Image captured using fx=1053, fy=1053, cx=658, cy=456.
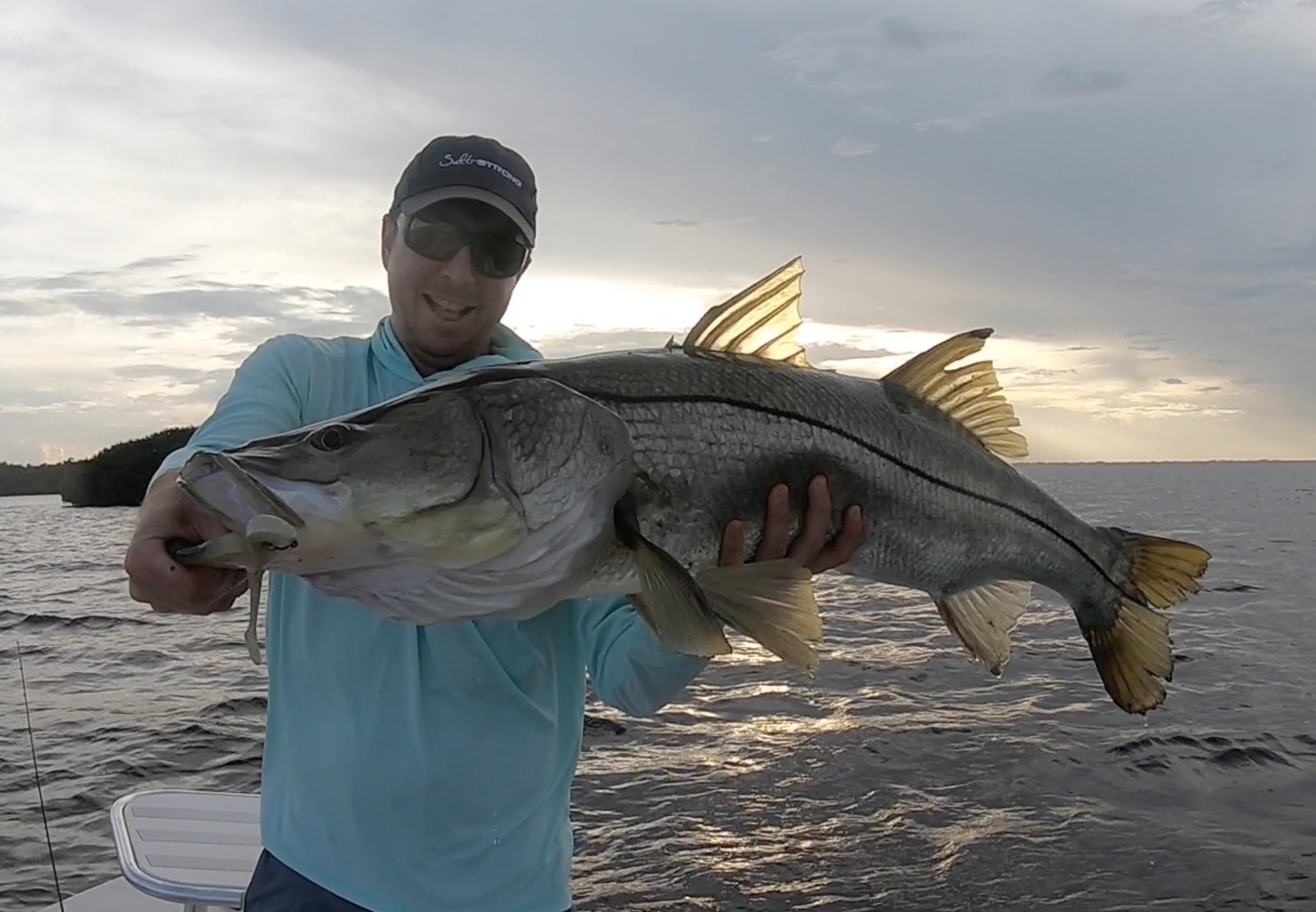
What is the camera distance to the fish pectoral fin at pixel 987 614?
349 cm

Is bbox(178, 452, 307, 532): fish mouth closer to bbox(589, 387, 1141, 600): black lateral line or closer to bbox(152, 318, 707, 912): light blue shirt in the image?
bbox(152, 318, 707, 912): light blue shirt

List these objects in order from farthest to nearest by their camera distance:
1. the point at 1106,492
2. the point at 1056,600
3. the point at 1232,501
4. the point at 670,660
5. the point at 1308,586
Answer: the point at 1106,492, the point at 1232,501, the point at 1308,586, the point at 1056,600, the point at 670,660

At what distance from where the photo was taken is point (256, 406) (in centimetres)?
264

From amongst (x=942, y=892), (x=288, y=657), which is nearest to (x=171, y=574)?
(x=288, y=657)

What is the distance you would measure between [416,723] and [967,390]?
204cm

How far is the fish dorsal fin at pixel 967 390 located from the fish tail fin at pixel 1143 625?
1.99 ft

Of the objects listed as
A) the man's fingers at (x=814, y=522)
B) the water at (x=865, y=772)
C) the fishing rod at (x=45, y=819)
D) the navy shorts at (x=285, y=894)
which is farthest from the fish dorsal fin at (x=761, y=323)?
the water at (x=865, y=772)

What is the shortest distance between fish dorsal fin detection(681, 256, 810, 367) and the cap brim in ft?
2.20

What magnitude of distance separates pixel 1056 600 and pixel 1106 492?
2699 inches

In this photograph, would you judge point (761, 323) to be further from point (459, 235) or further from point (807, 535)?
point (459, 235)

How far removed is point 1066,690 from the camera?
13211 mm

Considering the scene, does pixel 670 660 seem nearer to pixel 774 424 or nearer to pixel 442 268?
pixel 774 424

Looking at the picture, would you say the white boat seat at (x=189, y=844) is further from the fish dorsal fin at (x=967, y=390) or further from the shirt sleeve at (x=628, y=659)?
the fish dorsal fin at (x=967, y=390)

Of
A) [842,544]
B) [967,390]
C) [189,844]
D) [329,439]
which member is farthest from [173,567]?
[189,844]
